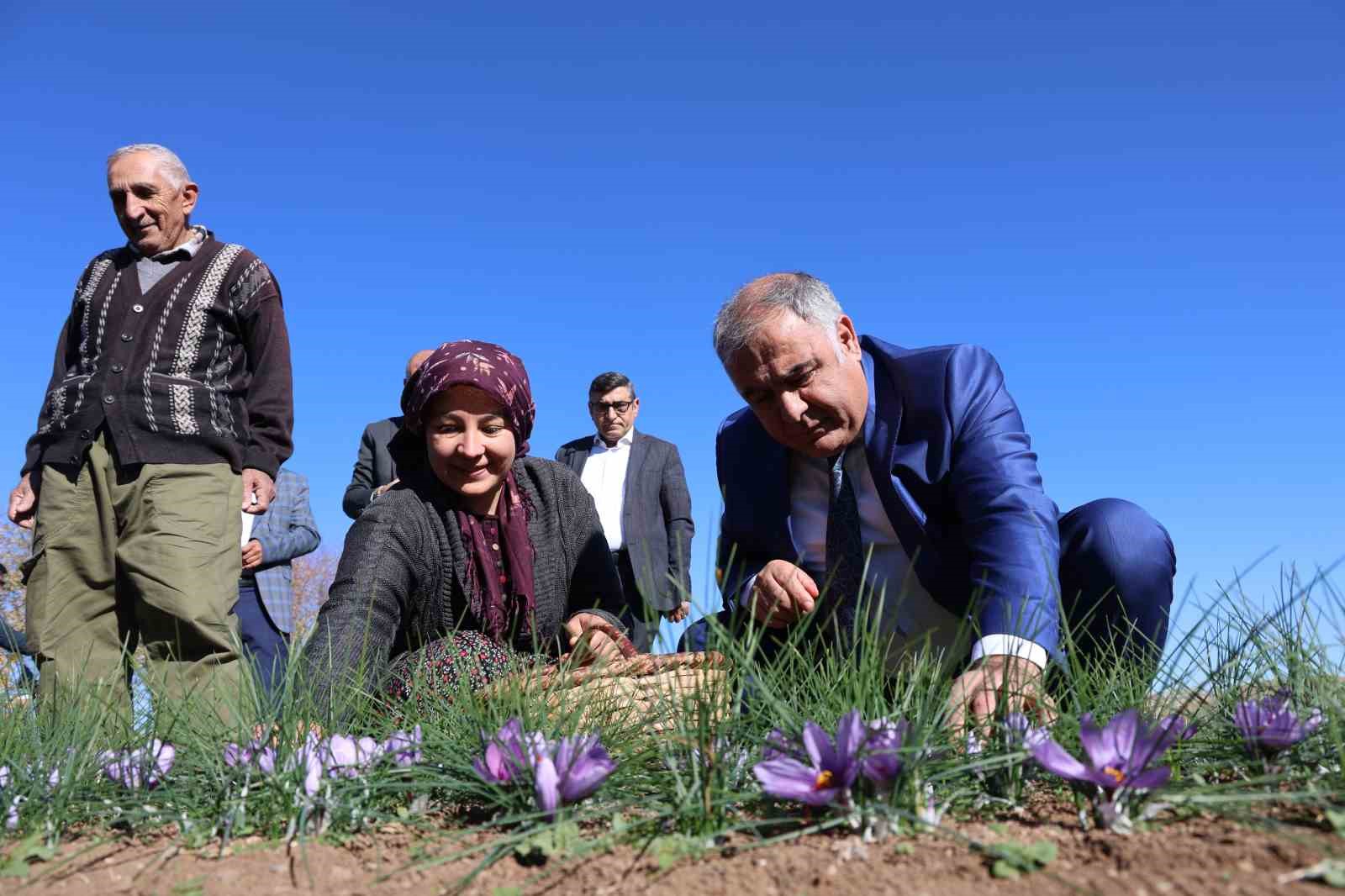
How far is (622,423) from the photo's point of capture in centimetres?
700

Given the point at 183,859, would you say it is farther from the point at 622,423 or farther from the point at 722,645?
the point at 622,423

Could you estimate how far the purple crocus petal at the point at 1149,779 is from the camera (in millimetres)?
1493

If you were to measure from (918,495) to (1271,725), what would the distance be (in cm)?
136

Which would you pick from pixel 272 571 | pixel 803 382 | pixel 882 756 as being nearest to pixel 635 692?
pixel 803 382

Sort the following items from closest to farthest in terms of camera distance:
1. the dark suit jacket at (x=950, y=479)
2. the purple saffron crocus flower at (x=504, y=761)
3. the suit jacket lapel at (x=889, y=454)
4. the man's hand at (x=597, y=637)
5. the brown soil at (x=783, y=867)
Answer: the brown soil at (x=783, y=867)
the purple saffron crocus flower at (x=504, y=761)
the dark suit jacket at (x=950, y=479)
the suit jacket lapel at (x=889, y=454)
the man's hand at (x=597, y=637)

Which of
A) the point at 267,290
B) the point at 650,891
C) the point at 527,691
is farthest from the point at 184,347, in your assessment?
the point at 650,891

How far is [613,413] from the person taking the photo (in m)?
6.93

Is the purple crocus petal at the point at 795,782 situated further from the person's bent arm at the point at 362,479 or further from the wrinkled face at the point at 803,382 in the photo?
the person's bent arm at the point at 362,479

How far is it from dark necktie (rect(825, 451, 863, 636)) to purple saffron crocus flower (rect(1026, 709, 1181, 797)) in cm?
149

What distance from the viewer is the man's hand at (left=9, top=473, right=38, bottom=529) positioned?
4113 millimetres

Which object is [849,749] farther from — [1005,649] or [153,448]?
[153,448]

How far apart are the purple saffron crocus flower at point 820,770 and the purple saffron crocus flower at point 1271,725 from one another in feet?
2.09

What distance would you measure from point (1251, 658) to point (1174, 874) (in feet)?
3.21

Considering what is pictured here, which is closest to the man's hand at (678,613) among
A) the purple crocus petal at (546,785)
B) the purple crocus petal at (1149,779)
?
the purple crocus petal at (546,785)
